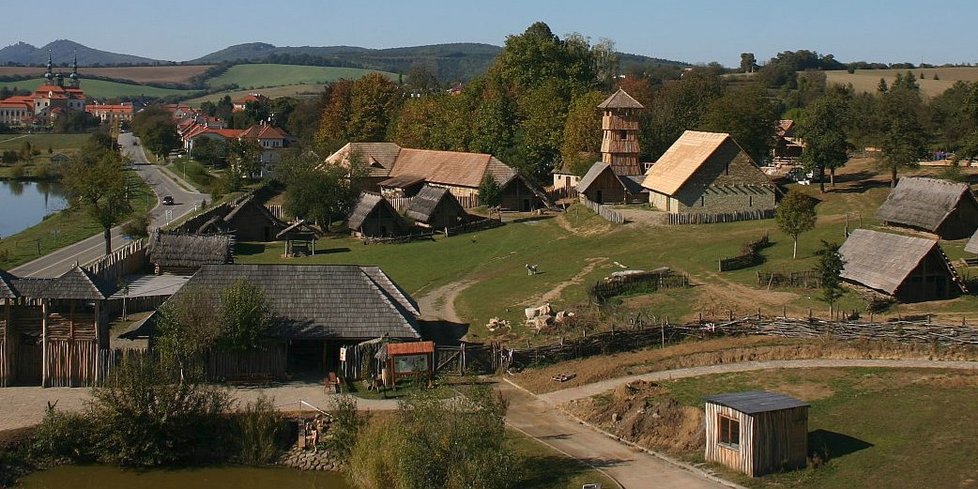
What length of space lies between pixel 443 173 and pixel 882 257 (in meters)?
41.5

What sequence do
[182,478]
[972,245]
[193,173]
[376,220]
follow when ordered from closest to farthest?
[182,478] < [972,245] < [376,220] < [193,173]

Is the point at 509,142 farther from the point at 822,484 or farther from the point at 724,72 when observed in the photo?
the point at 724,72

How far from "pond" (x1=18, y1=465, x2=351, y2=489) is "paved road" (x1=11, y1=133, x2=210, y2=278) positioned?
25973 millimetres

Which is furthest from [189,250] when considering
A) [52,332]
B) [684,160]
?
[684,160]

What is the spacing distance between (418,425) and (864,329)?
53.4 feet

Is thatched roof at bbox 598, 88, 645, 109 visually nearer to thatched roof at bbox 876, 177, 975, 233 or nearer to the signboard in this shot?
thatched roof at bbox 876, 177, 975, 233

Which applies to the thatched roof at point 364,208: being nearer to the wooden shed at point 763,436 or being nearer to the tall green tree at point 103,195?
the tall green tree at point 103,195

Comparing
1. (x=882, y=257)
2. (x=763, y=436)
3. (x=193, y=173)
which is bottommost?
(x=763, y=436)

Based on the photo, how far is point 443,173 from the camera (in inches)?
3100

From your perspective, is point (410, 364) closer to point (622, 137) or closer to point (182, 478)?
point (182, 478)

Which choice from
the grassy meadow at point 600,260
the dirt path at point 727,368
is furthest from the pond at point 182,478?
the grassy meadow at point 600,260

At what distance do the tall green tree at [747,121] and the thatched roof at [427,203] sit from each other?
18.3 metres

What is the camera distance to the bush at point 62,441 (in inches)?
1171

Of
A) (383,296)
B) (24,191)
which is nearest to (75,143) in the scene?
(24,191)
